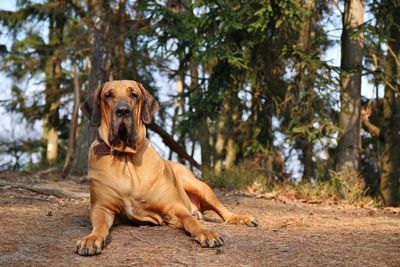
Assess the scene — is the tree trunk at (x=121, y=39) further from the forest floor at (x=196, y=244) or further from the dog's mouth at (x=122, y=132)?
the dog's mouth at (x=122, y=132)

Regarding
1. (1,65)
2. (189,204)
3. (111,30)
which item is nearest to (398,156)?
(111,30)

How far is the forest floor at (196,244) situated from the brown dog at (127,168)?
0.56 feet

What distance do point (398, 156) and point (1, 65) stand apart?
13.9 m

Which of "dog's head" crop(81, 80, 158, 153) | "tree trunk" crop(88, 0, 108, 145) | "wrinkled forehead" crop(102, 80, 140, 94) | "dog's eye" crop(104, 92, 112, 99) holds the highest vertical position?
"tree trunk" crop(88, 0, 108, 145)

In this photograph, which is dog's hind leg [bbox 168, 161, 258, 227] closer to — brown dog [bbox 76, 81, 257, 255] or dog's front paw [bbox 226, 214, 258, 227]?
dog's front paw [bbox 226, 214, 258, 227]

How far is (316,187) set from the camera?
9.43 metres

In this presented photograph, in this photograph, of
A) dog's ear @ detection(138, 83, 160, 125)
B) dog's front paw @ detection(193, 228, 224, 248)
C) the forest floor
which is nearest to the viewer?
the forest floor

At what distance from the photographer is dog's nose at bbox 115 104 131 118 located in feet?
14.5

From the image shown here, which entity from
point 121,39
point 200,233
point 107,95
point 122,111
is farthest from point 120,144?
point 121,39

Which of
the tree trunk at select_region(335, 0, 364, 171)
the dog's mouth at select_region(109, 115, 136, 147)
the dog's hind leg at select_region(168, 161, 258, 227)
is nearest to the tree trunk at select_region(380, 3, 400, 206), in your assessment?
the tree trunk at select_region(335, 0, 364, 171)

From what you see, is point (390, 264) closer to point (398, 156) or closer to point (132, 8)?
point (398, 156)

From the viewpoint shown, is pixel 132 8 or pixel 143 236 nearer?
pixel 143 236

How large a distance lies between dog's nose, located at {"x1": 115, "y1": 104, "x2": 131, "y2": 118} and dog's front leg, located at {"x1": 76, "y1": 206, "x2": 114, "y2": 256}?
866mm

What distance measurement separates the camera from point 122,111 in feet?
14.6
